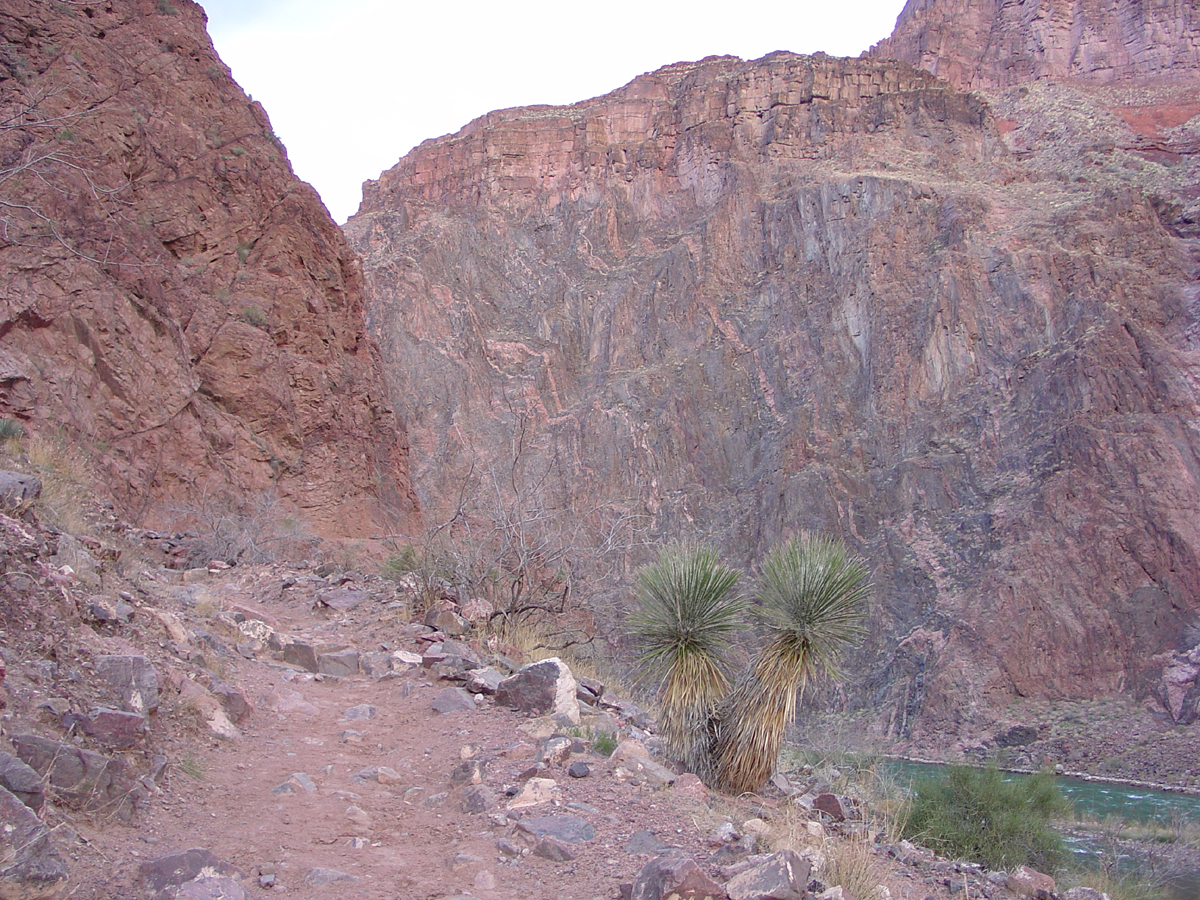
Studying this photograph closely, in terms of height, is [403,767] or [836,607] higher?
[836,607]

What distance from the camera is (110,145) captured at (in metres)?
17.0

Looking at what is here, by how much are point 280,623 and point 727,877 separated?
6.15 metres

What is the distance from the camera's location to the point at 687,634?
7.85 meters

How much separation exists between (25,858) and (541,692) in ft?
12.7

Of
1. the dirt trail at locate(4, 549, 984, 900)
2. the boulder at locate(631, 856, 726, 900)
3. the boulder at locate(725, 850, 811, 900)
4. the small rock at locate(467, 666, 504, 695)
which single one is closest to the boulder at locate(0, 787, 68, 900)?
the dirt trail at locate(4, 549, 984, 900)

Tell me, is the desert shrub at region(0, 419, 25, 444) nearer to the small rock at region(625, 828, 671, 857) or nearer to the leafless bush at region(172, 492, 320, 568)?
the leafless bush at region(172, 492, 320, 568)

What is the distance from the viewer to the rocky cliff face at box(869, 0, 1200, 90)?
8831 centimetres

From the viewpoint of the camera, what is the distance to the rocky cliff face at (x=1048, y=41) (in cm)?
8831

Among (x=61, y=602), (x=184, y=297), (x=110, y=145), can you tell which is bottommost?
(x=61, y=602)

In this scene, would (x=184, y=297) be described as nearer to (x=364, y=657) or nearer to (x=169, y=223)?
(x=169, y=223)

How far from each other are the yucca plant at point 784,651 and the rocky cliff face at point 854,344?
25.7 meters

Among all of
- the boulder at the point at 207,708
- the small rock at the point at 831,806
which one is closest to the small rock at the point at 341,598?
the boulder at the point at 207,708

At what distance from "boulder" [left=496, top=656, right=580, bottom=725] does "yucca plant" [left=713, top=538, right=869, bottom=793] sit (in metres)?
1.61

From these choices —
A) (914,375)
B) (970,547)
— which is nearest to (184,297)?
(970,547)
